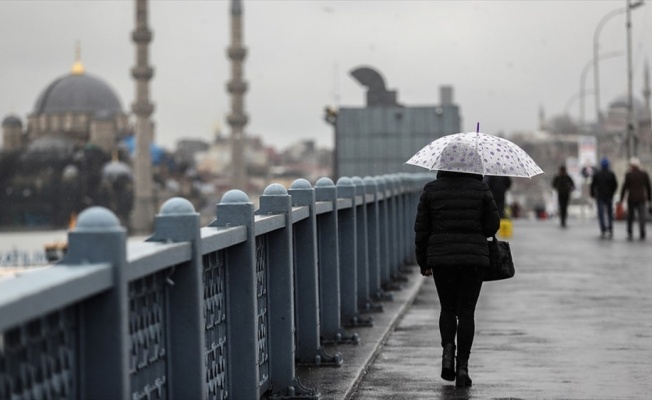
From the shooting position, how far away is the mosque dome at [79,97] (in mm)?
193875

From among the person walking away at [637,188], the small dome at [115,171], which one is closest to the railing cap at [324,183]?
the person walking away at [637,188]

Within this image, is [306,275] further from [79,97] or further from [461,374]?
[79,97]

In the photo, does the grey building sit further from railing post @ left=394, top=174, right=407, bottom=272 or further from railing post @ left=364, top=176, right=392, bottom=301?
railing post @ left=364, top=176, right=392, bottom=301

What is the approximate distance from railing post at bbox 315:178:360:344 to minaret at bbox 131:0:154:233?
13954cm

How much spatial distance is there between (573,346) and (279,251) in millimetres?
3419

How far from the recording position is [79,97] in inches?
7623

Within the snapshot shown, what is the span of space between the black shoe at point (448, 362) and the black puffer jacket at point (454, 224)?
504 mm

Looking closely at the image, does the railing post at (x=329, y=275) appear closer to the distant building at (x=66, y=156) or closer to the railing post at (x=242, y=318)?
the railing post at (x=242, y=318)

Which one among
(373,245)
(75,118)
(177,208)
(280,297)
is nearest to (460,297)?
(280,297)

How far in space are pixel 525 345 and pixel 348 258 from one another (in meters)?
1.86

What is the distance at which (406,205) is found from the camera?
20969 mm

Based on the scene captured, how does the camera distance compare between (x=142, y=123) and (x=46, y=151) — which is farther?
(x=46, y=151)

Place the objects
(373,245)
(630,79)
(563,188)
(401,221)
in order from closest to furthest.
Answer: (373,245), (401,221), (563,188), (630,79)

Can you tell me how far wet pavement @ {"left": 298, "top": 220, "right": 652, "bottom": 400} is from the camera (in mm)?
8805
